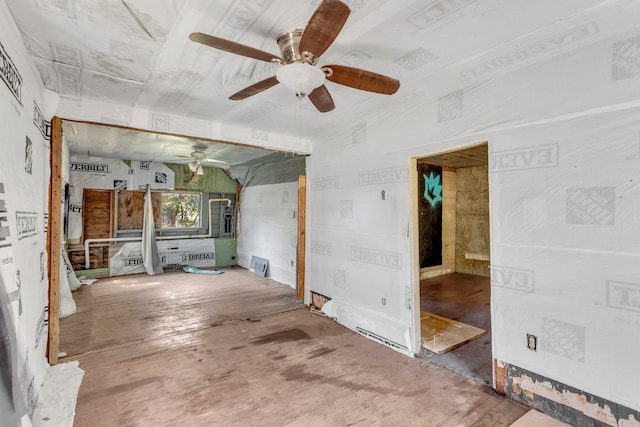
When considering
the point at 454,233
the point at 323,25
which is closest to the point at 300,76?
the point at 323,25

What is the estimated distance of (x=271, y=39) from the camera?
188 cm

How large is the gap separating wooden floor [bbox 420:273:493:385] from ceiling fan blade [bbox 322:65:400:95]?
2.40 meters

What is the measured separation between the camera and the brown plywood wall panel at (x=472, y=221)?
616 centimetres

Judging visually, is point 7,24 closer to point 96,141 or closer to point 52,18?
point 52,18

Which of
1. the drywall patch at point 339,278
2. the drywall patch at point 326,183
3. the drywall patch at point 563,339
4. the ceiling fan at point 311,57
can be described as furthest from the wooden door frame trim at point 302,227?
the drywall patch at point 563,339

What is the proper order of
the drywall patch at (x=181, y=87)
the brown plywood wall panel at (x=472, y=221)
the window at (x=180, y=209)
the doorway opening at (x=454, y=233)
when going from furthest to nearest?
1. the window at (x=180, y=209)
2. the brown plywood wall panel at (x=472, y=221)
3. the doorway opening at (x=454, y=233)
4. the drywall patch at (x=181, y=87)

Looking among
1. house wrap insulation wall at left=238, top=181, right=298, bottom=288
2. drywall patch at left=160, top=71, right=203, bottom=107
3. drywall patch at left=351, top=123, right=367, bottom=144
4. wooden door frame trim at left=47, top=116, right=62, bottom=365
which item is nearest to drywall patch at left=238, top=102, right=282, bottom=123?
drywall patch at left=160, top=71, right=203, bottom=107

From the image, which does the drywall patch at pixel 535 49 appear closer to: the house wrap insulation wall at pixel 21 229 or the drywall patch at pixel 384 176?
the drywall patch at pixel 384 176

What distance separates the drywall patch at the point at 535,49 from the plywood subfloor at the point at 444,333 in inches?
98.1

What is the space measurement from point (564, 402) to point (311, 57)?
8.78 feet

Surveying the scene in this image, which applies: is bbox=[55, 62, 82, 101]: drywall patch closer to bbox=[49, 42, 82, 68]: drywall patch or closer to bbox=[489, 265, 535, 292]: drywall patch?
bbox=[49, 42, 82, 68]: drywall patch

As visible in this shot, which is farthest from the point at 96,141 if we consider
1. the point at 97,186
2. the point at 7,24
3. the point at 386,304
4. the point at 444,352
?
the point at 444,352

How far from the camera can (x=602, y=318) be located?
184cm

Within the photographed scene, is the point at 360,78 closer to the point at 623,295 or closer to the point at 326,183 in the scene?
the point at 623,295
